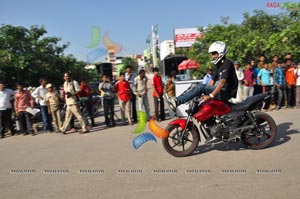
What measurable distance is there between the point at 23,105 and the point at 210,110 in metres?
5.71

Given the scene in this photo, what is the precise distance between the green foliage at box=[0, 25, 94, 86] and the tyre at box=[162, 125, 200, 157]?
6.71m

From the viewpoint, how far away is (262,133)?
536 cm

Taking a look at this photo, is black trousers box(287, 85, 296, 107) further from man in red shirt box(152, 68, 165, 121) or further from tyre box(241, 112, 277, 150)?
tyre box(241, 112, 277, 150)

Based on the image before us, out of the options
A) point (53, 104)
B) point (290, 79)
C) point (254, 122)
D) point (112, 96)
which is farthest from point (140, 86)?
point (290, 79)

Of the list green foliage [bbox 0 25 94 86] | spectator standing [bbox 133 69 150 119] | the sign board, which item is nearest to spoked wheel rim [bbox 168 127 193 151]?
spectator standing [bbox 133 69 150 119]

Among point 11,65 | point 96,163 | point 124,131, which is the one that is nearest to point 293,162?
point 96,163

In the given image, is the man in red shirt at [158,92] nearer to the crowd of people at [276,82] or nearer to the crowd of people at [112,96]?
the crowd of people at [112,96]

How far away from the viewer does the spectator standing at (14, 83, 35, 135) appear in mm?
8500

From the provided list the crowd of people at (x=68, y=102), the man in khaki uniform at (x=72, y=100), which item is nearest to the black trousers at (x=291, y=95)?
the crowd of people at (x=68, y=102)

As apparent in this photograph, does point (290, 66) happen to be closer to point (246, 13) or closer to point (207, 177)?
point (207, 177)

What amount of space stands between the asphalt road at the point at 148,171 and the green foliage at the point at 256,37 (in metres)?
6.92

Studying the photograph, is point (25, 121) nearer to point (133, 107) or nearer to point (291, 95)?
point (133, 107)

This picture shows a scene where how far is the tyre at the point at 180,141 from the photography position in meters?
5.21

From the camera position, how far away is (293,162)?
15.0 ft
